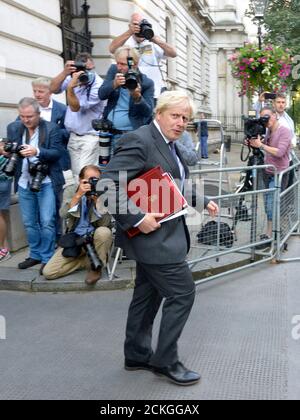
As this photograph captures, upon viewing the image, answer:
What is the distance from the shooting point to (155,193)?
3180 mm

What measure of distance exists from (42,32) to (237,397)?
6626mm

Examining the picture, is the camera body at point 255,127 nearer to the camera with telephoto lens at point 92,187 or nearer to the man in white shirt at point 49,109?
the man in white shirt at point 49,109

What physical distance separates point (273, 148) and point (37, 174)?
303 centimetres

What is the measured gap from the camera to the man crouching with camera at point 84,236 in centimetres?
526

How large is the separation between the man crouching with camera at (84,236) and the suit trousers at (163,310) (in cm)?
173

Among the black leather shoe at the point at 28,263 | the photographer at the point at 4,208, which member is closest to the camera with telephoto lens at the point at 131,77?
the photographer at the point at 4,208

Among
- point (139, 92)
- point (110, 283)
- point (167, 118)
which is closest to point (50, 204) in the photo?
point (110, 283)

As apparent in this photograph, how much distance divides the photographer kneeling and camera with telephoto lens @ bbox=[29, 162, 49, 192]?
2.71 metres

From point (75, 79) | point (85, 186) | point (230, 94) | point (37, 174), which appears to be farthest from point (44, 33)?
point (230, 94)

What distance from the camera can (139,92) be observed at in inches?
199

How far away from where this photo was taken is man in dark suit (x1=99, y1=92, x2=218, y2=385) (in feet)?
10.3

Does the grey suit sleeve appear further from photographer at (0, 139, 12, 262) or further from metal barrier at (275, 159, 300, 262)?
metal barrier at (275, 159, 300, 262)

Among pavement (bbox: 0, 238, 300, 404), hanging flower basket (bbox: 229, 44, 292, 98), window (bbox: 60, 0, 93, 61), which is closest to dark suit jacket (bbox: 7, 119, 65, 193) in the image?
pavement (bbox: 0, 238, 300, 404)
